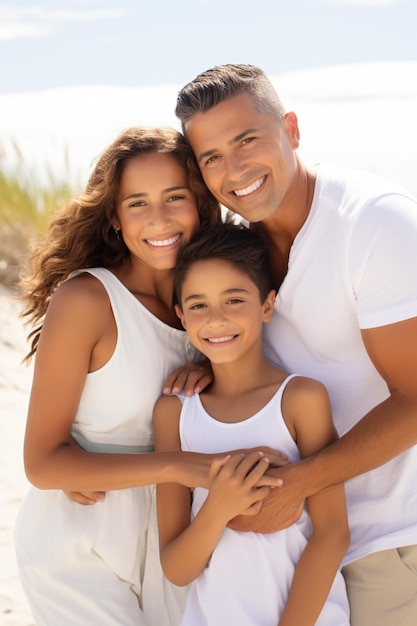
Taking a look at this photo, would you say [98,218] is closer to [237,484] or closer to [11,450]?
[237,484]

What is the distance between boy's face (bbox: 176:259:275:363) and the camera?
344 centimetres

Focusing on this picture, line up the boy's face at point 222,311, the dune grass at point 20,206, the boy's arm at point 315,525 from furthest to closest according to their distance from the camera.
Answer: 1. the dune grass at point 20,206
2. the boy's face at point 222,311
3. the boy's arm at point 315,525

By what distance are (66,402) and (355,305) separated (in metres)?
1.15

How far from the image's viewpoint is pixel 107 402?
3641mm

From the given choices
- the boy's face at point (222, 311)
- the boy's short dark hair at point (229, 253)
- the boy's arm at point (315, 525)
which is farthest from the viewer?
the boy's short dark hair at point (229, 253)

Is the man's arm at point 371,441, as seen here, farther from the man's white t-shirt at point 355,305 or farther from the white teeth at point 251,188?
the white teeth at point 251,188

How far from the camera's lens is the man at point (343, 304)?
326 centimetres

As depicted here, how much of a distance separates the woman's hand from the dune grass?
313 inches

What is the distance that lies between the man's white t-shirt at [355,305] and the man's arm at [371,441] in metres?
0.10

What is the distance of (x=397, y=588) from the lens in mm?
3379

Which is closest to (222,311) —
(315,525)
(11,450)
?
(315,525)

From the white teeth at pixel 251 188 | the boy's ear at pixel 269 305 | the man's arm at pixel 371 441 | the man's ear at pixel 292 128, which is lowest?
the man's arm at pixel 371 441

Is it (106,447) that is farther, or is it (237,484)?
(106,447)

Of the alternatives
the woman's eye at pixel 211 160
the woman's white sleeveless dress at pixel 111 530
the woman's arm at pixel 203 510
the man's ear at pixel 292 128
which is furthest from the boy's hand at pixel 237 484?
the man's ear at pixel 292 128
